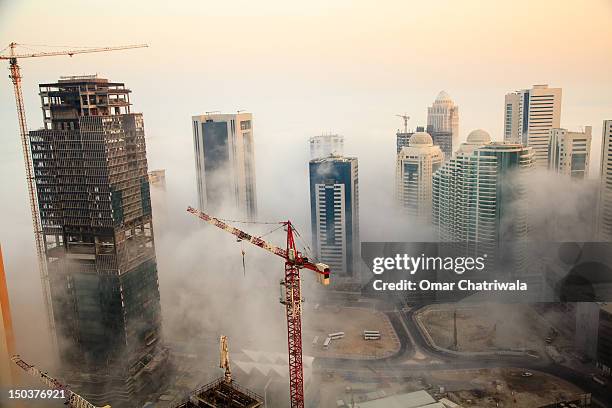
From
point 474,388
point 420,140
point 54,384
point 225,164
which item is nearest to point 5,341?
point 54,384

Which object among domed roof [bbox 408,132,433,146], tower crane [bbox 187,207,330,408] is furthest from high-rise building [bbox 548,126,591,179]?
tower crane [bbox 187,207,330,408]

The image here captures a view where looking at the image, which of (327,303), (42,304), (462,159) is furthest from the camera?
(327,303)

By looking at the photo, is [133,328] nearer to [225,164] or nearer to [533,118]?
[225,164]

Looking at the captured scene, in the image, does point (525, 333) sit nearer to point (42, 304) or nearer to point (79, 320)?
point (79, 320)

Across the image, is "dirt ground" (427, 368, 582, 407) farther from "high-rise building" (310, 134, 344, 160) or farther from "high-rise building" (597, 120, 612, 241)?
"high-rise building" (310, 134, 344, 160)

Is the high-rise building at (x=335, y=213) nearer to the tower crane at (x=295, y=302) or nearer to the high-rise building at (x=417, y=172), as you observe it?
the high-rise building at (x=417, y=172)

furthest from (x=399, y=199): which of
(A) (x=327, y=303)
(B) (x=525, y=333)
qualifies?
(B) (x=525, y=333)
